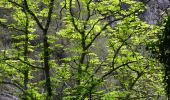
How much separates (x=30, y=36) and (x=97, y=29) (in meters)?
3.57

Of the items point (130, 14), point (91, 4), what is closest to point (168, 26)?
point (130, 14)

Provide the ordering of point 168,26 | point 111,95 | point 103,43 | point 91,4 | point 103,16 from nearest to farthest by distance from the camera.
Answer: point 168,26
point 111,95
point 91,4
point 103,16
point 103,43

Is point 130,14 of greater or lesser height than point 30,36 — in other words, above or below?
above

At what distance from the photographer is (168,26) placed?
10.6 m

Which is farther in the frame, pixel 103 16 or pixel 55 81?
pixel 103 16

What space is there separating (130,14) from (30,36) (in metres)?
5.26

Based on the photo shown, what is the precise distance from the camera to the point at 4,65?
15.1m

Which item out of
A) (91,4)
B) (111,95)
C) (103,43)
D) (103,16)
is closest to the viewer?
(111,95)

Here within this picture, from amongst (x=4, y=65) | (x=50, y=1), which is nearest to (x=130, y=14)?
(x=50, y=1)

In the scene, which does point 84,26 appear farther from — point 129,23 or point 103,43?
point 103,43

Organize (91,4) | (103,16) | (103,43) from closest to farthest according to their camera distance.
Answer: (91,4) < (103,16) < (103,43)

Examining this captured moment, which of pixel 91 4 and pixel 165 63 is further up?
pixel 91 4

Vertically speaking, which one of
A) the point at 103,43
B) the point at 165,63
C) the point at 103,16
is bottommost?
the point at 103,43

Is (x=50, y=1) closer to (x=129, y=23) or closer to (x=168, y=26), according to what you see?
(x=129, y=23)
